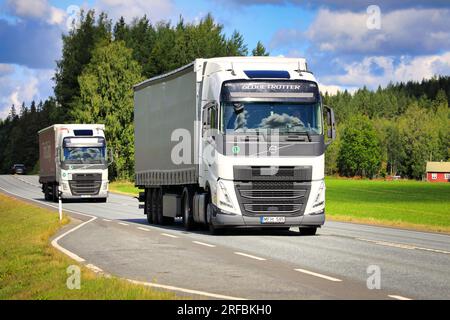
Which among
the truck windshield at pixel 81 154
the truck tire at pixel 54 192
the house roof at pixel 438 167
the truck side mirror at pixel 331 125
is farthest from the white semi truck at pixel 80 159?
the house roof at pixel 438 167

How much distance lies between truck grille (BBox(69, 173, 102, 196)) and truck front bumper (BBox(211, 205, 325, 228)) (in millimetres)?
25250

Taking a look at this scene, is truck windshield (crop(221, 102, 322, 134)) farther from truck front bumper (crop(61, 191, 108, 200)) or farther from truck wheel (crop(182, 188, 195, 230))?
truck front bumper (crop(61, 191, 108, 200))

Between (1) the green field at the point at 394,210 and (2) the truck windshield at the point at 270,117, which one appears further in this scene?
(1) the green field at the point at 394,210

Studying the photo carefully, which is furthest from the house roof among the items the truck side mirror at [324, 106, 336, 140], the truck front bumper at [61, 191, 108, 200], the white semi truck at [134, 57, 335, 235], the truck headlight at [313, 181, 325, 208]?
the truck side mirror at [324, 106, 336, 140]

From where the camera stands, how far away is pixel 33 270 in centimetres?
1395

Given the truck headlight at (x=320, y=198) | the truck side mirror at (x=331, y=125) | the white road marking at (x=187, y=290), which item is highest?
the truck side mirror at (x=331, y=125)

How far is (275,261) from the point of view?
15.2 metres

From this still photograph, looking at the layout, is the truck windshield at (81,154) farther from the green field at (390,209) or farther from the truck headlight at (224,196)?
the truck headlight at (224,196)

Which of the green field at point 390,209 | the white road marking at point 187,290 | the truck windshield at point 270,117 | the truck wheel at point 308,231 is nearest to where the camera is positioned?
the white road marking at point 187,290

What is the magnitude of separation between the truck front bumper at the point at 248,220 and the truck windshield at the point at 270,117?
194 centimetres

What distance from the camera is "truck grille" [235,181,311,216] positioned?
21.2 m

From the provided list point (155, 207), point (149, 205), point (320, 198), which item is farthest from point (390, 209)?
point (320, 198)

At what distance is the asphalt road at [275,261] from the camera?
11367 mm
